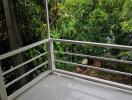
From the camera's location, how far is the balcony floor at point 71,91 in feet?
7.38

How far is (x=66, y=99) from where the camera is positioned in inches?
87.4

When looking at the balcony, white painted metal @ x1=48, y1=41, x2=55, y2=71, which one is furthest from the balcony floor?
white painted metal @ x1=48, y1=41, x2=55, y2=71

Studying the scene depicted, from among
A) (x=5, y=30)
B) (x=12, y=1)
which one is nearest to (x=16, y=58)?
(x=5, y=30)

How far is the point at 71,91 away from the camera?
240 cm

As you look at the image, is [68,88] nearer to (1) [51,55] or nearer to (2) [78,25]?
(1) [51,55]

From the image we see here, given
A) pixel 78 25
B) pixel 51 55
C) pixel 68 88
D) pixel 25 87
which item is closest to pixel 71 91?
pixel 68 88

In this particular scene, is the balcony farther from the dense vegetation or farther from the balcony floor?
the dense vegetation

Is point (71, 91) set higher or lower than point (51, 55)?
lower

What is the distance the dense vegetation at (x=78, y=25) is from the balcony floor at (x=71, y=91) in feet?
2.37

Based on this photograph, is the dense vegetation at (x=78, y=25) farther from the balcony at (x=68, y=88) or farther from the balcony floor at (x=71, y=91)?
the balcony floor at (x=71, y=91)

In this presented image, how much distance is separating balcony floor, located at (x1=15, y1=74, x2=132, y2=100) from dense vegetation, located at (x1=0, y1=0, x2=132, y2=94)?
72cm

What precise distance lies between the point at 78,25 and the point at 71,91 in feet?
5.06

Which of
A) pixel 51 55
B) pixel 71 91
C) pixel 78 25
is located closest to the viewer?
pixel 71 91

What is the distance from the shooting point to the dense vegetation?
9.50 ft
